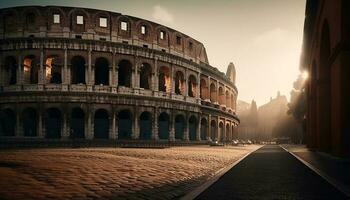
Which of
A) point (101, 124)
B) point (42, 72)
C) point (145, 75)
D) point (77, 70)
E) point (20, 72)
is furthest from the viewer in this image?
point (145, 75)

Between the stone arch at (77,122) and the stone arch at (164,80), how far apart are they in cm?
932

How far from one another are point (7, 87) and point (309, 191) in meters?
30.9

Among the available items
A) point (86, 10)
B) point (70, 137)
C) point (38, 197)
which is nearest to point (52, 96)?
point (70, 137)

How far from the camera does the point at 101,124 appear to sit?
33.2m

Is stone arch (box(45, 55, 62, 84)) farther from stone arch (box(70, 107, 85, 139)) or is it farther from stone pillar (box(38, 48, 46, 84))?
stone arch (box(70, 107, 85, 139))

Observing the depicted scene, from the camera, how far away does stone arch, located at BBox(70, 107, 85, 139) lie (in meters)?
32.1

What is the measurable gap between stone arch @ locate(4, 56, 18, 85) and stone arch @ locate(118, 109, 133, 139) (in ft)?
Result: 33.7

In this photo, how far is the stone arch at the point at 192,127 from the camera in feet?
134

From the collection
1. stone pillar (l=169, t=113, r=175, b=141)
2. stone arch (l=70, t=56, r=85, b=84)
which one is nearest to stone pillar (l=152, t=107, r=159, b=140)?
stone pillar (l=169, t=113, r=175, b=141)

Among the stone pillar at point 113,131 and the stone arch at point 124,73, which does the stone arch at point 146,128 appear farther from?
the stone arch at point 124,73

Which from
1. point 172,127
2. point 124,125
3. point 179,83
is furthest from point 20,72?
point 179,83

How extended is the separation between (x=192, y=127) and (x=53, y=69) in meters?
16.5

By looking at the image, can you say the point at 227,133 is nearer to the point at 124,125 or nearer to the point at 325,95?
the point at 124,125

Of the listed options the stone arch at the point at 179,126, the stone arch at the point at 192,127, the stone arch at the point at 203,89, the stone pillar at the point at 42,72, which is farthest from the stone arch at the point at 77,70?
the stone arch at the point at 203,89
